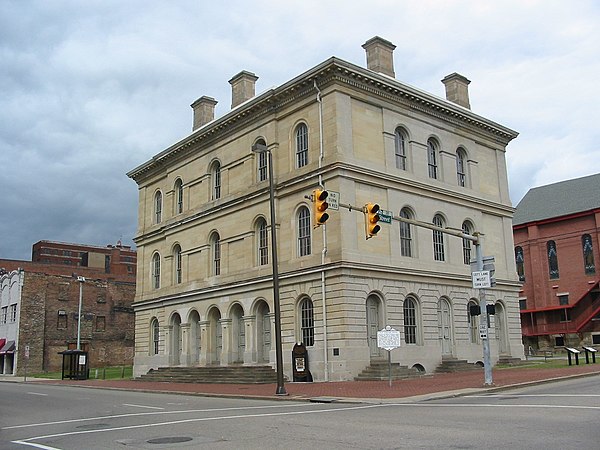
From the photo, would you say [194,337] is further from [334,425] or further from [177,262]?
[334,425]

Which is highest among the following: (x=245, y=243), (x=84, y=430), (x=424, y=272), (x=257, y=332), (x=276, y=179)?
(x=276, y=179)

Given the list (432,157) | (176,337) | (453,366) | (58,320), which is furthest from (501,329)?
(58,320)

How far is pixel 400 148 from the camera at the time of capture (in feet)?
121

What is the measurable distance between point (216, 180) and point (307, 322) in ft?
43.5

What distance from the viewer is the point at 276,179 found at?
36938mm

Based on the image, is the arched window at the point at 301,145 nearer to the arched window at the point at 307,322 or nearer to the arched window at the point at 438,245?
the arched window at the point at 307,322

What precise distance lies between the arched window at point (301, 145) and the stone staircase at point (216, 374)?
1102 cm

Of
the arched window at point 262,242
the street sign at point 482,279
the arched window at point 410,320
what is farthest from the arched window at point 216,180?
the street sign at point 482,279

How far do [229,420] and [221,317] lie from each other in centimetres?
2414

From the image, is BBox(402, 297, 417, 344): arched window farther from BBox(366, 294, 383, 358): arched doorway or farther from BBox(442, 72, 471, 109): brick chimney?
BBox(442, 72, 471, 109): brick chimney

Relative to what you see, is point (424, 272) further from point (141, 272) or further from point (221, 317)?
point (141, 272)

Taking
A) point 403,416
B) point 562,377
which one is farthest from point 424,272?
point 403,416

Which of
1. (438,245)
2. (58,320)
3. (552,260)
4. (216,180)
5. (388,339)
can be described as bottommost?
(388,339)

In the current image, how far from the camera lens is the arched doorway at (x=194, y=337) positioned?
4259 centimetres
